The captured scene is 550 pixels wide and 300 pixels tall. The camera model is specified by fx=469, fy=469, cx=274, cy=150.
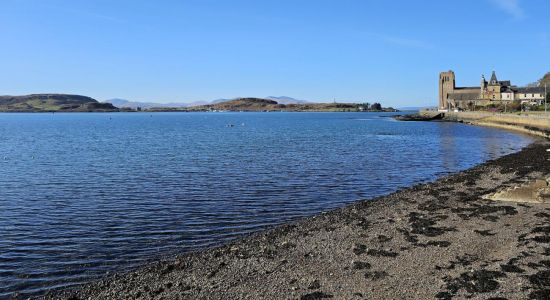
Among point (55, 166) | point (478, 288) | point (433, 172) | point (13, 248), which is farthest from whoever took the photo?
point (55, 166)

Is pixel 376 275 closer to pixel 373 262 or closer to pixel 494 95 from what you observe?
pixel 373 262

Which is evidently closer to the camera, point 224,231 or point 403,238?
point 403,238

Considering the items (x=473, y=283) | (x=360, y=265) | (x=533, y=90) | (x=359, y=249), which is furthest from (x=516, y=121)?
(x=473, y=283)

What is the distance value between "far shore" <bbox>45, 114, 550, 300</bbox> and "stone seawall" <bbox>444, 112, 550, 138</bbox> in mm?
51830

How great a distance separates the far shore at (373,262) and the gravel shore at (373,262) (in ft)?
0.08

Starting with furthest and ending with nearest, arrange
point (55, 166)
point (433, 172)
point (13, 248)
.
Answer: point (55, 166) < point (433, 172) < point (13, 248)

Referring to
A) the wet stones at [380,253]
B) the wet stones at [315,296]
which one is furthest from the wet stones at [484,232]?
the wet stones at [315,296]

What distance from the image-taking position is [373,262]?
43.0 ft

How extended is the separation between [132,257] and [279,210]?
8128mm

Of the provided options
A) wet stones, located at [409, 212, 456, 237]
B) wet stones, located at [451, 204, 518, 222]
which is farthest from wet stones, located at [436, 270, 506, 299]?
wet stones, located at [451, 204, 518, 222]

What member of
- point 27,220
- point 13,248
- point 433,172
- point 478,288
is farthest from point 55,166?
point 478,288

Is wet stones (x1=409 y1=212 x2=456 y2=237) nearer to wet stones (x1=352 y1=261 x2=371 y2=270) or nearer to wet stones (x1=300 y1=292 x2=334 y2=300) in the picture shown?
wet stones (x1=352 y1=261 x2=371 y2=270)

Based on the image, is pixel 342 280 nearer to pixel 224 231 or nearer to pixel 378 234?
pixel 378 234

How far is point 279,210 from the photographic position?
21469 millimetres
